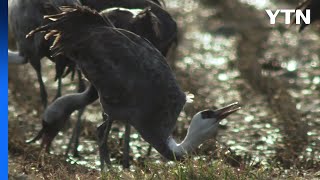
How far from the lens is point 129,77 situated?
761 centimetres

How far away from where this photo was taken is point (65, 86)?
12266mm

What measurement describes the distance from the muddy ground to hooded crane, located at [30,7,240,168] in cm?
53

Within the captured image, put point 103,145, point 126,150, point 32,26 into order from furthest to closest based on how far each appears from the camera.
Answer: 1. point 32,26
2. point 126,150
3. point 103,145

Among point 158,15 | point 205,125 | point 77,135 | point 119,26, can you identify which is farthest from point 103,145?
point 158,15

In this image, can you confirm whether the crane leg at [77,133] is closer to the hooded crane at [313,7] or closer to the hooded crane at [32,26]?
the hooded crane at [32,26]

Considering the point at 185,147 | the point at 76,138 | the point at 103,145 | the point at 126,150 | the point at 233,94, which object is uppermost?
the point at 185,147

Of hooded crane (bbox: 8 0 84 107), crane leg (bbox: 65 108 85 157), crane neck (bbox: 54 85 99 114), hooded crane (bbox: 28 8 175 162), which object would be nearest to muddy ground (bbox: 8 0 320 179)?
crane leg (bbox: 65 108 85 157)

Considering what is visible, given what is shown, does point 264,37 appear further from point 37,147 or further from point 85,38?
point 85,38

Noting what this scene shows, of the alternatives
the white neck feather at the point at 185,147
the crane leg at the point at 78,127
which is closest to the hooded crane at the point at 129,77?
the white neck feather at the point at 185,147

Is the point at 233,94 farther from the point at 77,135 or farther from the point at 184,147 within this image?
the point at 184,147

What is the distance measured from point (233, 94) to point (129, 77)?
4501 mm

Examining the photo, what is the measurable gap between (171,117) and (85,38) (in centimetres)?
90

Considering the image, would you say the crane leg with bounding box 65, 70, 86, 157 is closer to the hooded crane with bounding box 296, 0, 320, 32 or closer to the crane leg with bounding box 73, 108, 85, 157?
the crane leg with bounding box 73, 108, 85, 157

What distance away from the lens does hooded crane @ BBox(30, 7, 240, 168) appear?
25.0ft
